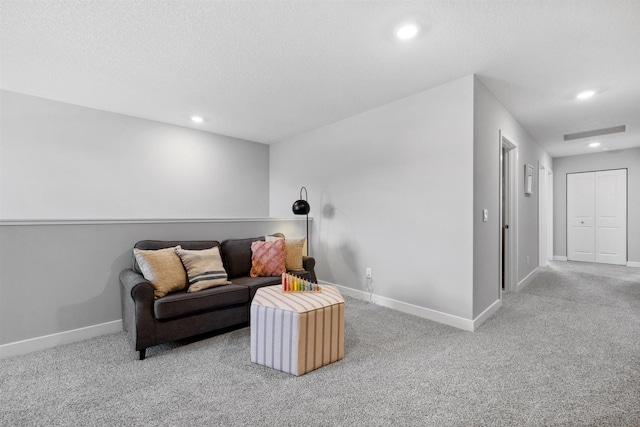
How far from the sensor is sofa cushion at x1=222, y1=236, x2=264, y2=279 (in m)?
3.24

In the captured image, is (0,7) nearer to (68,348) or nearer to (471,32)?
(68,348)

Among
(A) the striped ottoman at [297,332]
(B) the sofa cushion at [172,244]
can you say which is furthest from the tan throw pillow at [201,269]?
(A) the striped ottoman at [297,332]

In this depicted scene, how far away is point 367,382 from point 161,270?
6.07ft

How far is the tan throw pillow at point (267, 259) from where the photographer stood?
3.21 meters

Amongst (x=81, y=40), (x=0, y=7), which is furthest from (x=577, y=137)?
(x=0, y=7)

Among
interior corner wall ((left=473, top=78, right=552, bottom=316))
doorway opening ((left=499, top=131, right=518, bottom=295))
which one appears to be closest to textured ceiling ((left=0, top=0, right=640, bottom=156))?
interior corner wall ((left=473, top=78, right=552, bottom=316))

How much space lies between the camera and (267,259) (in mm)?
3229

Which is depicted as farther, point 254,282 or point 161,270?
point 254,282

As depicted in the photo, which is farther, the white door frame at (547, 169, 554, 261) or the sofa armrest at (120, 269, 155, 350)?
the white door frame at (547, 169, 554, 261)

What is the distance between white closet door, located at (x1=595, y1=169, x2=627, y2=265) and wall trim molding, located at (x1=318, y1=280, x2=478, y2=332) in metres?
5.66

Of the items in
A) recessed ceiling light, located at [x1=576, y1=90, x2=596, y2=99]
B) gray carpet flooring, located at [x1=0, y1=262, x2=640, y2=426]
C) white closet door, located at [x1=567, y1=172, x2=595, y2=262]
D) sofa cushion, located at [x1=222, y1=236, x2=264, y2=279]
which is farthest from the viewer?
white closet door, located at [x1=567, y1=172, x2=595, y2=262]

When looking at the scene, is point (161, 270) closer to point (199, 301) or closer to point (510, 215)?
point (199, 301)

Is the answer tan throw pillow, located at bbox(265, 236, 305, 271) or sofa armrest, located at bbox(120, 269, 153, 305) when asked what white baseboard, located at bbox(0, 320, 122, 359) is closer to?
sofa armrest, located at bbox(120, 269, 153, 305)

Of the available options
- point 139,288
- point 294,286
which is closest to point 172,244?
point 139,288
